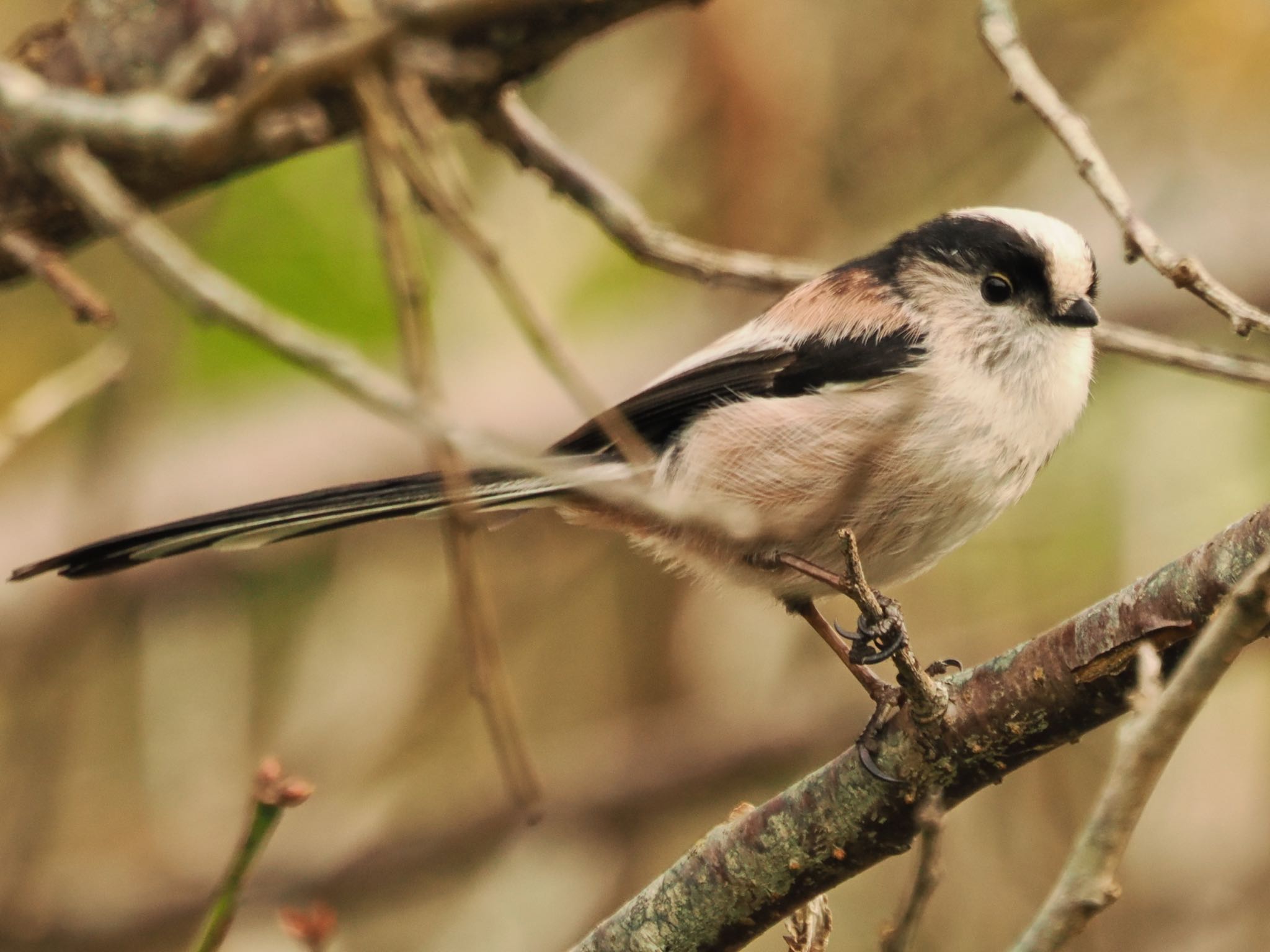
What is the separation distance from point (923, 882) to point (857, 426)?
1.55 metres

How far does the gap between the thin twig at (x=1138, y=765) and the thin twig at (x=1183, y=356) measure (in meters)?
0.80

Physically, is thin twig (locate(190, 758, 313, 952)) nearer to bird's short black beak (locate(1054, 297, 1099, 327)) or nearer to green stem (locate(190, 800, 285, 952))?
green stem (locate(190, 800, 285, 952))

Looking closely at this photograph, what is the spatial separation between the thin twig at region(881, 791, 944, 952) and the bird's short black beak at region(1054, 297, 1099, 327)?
1698mm

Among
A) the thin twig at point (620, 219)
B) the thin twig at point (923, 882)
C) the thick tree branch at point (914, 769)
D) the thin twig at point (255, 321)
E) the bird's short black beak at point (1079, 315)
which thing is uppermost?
the thin twig at point (620, 219)

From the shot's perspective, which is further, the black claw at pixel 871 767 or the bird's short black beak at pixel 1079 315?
the bird's short black beak at pixel 1079 315

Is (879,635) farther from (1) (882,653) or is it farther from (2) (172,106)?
(2) (172,106)

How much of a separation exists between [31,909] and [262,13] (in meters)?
2.61

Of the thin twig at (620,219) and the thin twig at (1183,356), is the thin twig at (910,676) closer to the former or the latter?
the thin twig at (1183,356)

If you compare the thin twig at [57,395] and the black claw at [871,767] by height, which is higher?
the thin twig at [57,395]

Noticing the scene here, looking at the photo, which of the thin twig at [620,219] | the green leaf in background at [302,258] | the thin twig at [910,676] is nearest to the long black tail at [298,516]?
the thin twig at [620,219]

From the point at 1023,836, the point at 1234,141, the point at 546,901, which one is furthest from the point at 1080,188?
the point at 546,901

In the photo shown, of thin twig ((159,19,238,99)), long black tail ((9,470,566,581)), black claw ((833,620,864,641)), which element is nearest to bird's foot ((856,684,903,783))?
black claw ((833,620,864,641))

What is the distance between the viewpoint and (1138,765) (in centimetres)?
117

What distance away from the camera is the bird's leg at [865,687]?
6.04 feet
